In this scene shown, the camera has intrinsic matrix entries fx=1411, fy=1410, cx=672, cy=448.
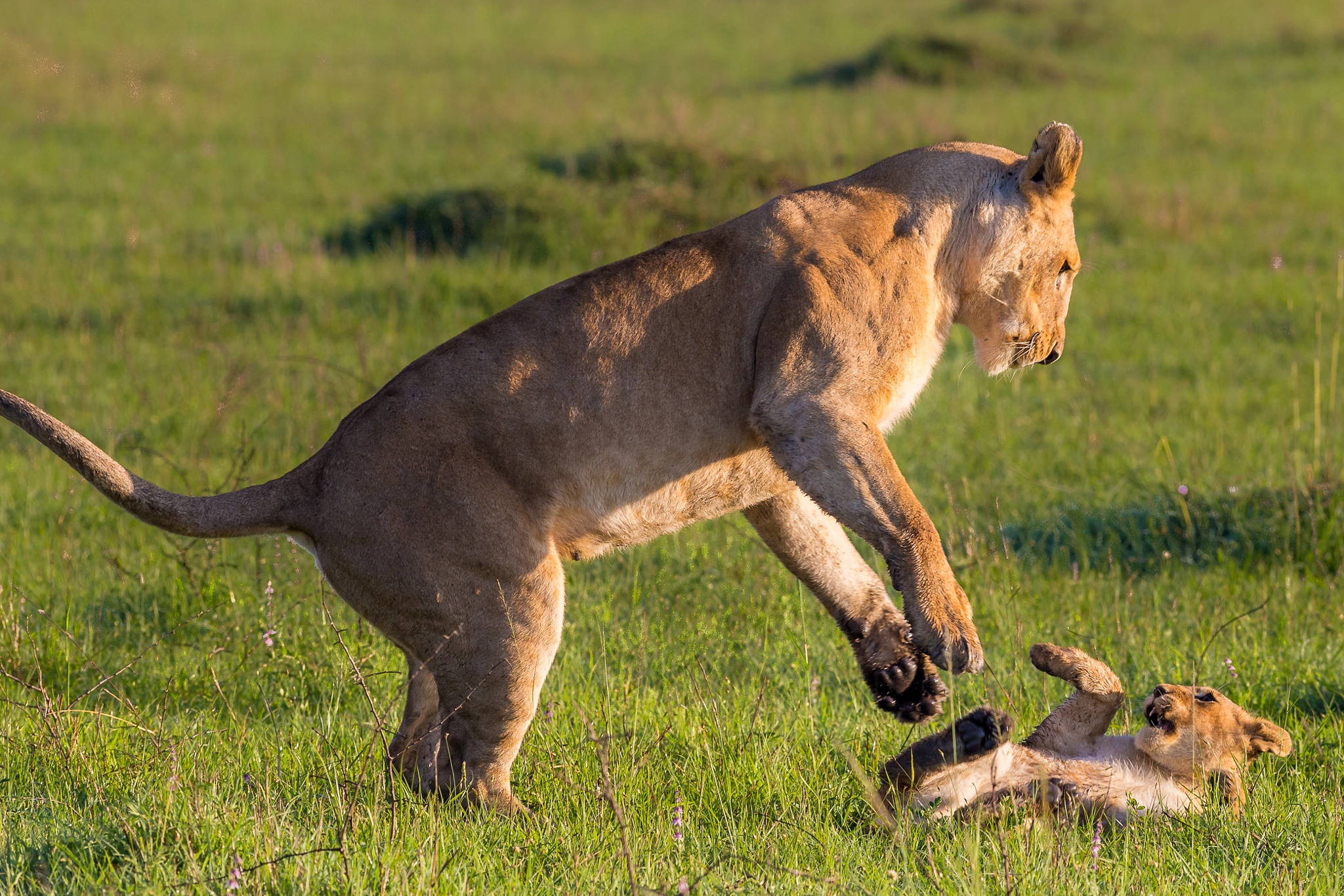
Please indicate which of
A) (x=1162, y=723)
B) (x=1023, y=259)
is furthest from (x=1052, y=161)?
(x=1162, y=723)

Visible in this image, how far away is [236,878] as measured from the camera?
299cm

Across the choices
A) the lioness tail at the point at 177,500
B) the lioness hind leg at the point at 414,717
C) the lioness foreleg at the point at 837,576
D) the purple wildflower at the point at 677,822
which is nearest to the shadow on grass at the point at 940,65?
the lioness foreleg at the point at 837,576

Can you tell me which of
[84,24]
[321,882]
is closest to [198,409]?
[321,882]

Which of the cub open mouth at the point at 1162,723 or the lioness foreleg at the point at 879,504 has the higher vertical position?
the lioness foreleg at the point at 879,504

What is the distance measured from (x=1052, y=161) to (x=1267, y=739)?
5.91 feet

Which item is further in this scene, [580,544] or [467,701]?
[580,544]

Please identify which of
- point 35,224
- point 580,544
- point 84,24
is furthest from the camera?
point 84,24

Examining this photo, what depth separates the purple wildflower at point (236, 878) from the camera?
9.76 feet

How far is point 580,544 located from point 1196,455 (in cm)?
439

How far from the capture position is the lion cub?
3740mm

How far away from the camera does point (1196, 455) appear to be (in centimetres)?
728

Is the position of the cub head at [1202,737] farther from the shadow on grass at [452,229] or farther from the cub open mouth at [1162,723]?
the shadow on grass at [452,229]

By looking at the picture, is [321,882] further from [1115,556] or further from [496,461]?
[1115,556]

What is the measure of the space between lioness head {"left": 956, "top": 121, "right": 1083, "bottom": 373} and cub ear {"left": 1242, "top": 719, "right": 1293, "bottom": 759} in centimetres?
124
